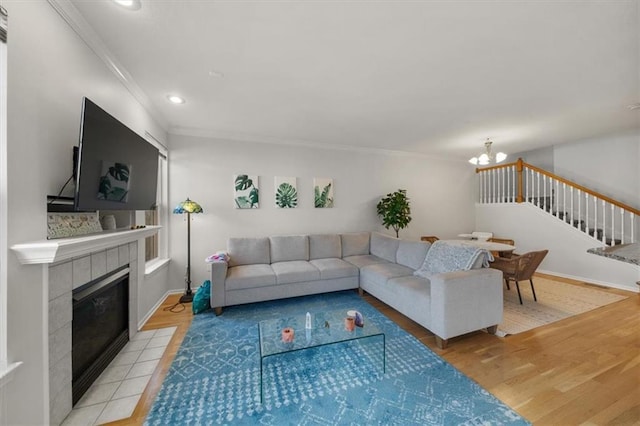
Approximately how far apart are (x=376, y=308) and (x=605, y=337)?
228cm

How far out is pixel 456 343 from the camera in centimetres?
234

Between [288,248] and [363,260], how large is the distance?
4.14 ft

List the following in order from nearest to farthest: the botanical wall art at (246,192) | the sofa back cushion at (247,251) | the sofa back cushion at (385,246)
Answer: the sofa back cushion at (247,251), the sofa back cushion at (385,246), the botanical wall art at (246,192)

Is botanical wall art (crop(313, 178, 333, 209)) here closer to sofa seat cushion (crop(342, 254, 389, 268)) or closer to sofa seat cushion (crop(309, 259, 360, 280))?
sofa seat cushion (crop(342, 254, 389, 268))

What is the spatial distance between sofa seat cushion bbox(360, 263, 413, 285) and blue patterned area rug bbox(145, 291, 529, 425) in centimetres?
78

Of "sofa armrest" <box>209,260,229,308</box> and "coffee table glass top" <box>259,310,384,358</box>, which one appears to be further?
"sofa armrest" <box>209,260,229,308</box>

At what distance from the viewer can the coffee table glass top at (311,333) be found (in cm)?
185

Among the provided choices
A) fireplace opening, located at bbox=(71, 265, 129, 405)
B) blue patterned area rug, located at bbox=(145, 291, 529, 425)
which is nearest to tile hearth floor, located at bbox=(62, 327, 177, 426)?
fireplace opening, located at bbox=(71, 265, 129, 405)

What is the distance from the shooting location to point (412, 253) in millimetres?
3453

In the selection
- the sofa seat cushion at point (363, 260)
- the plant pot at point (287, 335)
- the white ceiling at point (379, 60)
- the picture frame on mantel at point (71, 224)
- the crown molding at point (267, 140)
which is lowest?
the plant pot at point (287, 335)

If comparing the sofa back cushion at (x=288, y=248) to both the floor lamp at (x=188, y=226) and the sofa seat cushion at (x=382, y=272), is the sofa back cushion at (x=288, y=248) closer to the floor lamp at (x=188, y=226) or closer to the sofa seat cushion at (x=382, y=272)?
the sofa seat cushion at (x=382, y=272)

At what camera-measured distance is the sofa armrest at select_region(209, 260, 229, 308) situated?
2977 millimetres

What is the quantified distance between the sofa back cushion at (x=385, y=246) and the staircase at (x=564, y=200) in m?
3.47

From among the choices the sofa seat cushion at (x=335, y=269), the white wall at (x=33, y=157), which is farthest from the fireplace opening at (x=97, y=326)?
the sofa seat cushion at (x=335, y=269)
